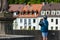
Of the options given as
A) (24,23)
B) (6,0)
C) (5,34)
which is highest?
(6,0)

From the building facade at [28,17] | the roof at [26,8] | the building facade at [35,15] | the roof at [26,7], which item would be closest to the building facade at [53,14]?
the building facade at [35,15]

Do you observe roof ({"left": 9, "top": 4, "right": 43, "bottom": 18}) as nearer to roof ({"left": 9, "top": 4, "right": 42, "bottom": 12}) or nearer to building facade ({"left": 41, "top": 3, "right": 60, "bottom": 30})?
roof ({"left": 9, "top": 4, "right": 42, "bottom": 12})

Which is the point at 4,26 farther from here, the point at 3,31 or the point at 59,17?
the point at 59,17

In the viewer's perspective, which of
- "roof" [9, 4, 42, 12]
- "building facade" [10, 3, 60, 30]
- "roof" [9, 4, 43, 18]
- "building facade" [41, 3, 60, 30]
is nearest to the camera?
"building facade" [41, 3, 60, 30]

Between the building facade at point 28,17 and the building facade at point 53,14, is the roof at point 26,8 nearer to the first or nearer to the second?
the building facade at point 28,17

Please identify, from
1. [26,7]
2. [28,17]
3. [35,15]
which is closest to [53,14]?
[35,15]

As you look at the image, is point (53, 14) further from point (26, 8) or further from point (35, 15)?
point (26, 8)

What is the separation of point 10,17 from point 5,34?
1.01 m

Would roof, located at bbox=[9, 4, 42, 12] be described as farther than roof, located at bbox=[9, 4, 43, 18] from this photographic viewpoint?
Yes

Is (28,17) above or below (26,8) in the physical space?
below

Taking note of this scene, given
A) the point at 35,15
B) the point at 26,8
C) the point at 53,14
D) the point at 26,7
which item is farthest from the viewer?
the point at 26,7

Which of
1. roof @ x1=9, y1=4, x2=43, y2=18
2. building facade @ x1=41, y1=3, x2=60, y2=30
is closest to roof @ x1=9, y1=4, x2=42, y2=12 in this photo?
roof @ x1=9, y1=4, x2=43, y2=18

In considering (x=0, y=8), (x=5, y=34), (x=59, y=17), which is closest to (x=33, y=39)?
(x=5, y=34)

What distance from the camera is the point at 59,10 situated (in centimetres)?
12350
